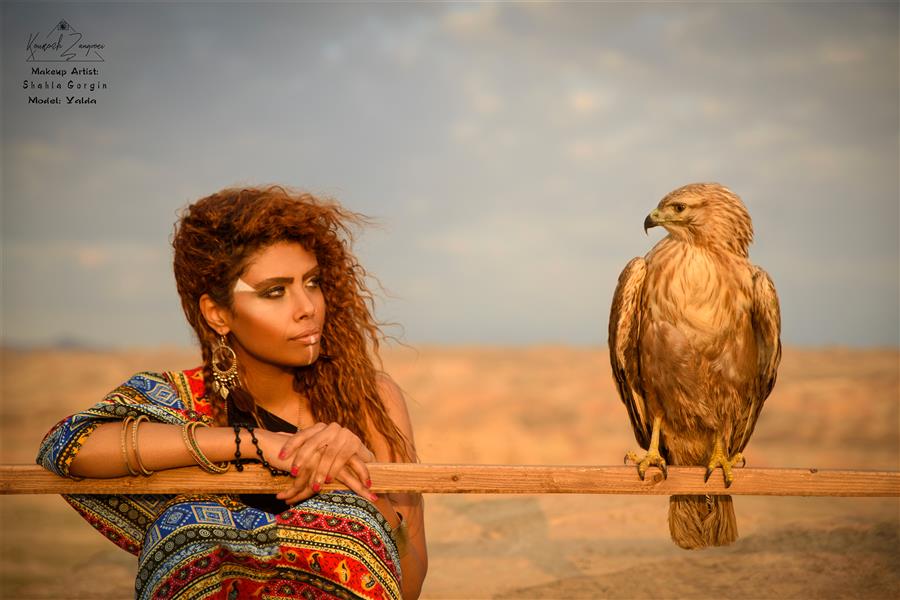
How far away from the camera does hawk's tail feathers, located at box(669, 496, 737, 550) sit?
366 cm

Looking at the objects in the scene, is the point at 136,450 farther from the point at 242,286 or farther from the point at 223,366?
the point at 242,286

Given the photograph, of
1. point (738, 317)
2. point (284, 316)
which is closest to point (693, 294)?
point (738, 317)

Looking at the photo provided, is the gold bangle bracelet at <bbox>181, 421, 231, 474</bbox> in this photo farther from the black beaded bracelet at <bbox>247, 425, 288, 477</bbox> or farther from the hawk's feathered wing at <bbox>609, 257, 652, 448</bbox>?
the hawk's feathered wing at <bbox>609, 257, 652, 448</bbox>

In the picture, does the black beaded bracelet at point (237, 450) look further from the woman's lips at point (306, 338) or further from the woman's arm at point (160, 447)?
the woman's lips at point (306, 338)

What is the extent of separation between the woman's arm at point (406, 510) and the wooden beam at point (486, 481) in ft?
1.31

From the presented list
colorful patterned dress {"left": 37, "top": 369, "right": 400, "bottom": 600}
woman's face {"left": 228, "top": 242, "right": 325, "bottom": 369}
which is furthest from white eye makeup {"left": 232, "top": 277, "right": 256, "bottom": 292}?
colorful patterned dress {"left": 37, "top": 369, "right": 400, "bottom": 600}

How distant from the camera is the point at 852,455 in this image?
13859 millimetres

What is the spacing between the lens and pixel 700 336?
347 cm

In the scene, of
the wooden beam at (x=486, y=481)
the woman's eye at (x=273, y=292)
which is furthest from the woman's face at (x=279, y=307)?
the wooden beam at (x=486, y=481)

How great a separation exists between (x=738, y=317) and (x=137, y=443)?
242 cm

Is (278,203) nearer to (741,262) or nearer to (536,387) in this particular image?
(741,262)

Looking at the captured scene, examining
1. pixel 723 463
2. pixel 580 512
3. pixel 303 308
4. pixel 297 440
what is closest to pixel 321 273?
pixel 303 308

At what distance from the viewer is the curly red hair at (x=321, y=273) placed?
283 centimetres

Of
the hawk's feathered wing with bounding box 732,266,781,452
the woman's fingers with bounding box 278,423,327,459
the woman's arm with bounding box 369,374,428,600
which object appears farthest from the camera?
the hawk's feathered wing with bounding box 732,266,781,452
